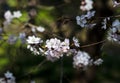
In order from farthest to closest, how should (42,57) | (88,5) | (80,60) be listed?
(42,57), (88,5), (80,60)

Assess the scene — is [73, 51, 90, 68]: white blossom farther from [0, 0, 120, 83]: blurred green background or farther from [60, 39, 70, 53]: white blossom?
[0, 0, 120, 83]: blurred green background

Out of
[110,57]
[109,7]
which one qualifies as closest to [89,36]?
[109,7]

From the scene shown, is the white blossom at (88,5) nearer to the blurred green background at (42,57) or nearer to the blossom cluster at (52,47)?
the blossom cluster at (52,47)

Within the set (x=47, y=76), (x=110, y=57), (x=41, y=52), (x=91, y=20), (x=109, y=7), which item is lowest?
(x=41, y=52)

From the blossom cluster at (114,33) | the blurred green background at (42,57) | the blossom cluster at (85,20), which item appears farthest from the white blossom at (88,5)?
the blurred green background at (42,57)

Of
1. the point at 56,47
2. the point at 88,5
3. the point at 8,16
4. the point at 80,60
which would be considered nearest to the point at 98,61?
the point at 80,60

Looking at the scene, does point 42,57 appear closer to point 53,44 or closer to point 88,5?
point 88,5

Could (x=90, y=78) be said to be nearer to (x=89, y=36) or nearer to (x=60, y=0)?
(x=89, y=36)

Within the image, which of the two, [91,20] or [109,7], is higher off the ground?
[109,7]

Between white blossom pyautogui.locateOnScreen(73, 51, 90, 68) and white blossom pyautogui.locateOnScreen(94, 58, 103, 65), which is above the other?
white blossom pyautogui.locateOnScreen(94, 58, 103, 65)

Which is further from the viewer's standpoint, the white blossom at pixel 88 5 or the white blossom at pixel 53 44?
the white blossom at pixel 88 5

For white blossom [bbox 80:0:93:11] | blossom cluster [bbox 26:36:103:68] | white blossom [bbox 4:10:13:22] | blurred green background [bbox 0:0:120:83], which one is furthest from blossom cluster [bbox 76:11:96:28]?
Answer: white blossom [bbox 4:10:13:22]
